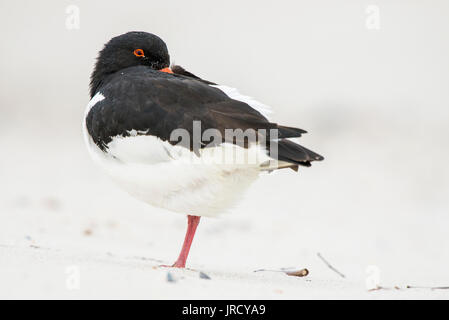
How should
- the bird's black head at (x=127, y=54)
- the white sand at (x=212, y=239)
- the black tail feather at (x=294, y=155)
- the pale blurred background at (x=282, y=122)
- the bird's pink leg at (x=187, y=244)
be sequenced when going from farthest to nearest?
the pale blurred background at (x=282, y=122)
the bird's black head at (x=127, y=54)
the bird's pink leg at (x=187, y=244)
the black tail feather at (x=294, y=155)
the white sand at (x=212, y=239)

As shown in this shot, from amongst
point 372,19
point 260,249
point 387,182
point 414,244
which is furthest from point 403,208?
point 372,19

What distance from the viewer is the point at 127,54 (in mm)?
5195

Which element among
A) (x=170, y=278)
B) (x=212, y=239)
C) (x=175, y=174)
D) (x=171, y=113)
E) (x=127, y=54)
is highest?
(x=127, y=54)

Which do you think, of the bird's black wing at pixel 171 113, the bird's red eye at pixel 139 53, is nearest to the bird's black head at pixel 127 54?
the bird's red eye at pixel 139 53

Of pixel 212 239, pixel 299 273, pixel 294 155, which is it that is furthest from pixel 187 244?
pixel 212 239

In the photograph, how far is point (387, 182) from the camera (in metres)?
10.0

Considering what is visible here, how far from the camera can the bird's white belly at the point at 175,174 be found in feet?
13.6

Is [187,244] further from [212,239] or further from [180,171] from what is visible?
[212,239]

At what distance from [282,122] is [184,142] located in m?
8.47

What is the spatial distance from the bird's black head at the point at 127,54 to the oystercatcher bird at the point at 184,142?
1.77 ft

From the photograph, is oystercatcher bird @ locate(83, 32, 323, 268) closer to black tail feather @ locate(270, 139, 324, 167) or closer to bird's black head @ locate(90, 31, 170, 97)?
black tail feather @ locate(270, 139, 324, 167)

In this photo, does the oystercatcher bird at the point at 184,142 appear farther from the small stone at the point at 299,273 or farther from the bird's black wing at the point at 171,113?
the small stone at the point at 299,273

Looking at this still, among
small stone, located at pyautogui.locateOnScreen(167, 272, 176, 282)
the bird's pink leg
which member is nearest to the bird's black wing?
small stone, located at pyautogui.locateOnScreen(167, 272, 176, 282)

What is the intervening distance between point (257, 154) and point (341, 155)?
7.12 m
